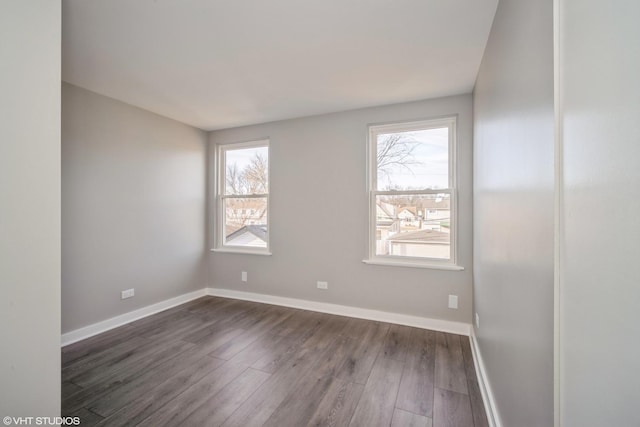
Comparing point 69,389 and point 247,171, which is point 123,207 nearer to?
point 247,171

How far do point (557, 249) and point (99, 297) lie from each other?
3854mm

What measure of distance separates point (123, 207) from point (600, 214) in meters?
3.89

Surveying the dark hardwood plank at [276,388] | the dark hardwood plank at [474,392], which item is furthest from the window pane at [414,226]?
the dark hardwood plank at [276,388]

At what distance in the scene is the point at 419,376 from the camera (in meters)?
2.11

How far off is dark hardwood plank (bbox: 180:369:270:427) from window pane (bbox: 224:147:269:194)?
244 cm

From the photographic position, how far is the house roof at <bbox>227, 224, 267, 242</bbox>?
391cm

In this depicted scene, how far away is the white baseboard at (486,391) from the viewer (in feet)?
5.03

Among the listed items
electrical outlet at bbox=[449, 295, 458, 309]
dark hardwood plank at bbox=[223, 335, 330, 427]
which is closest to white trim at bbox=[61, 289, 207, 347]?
dark hardwood plank at bbox=[223, 335, 330, 427]

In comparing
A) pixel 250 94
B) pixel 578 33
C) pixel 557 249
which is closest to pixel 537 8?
pixel 578 33

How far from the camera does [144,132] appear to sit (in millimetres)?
3291

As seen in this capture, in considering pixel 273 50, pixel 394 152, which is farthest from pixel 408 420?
pixel 273 50

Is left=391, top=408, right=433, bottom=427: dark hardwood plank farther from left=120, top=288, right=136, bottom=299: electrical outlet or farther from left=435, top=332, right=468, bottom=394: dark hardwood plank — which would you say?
left=120, top=288, right=136, bottom=299: electrical outlet

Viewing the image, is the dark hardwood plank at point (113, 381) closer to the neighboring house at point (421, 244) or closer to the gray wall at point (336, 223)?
the gray wall at point (336, 223)

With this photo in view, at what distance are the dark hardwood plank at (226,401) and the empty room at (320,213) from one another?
0.06ft
